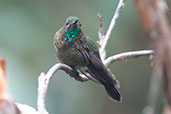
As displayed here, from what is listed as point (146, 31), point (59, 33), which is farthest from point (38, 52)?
point (146, 31)

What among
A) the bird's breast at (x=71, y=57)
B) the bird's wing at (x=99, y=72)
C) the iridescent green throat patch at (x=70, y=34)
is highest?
the iridescent green throat patch at (x=70, y=34)

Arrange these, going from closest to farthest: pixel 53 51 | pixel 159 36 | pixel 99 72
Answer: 1. pixel 159 36
2. pixel 99 72
3. pixel 53 51

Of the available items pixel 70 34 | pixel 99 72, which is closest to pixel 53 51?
pixel 70 34

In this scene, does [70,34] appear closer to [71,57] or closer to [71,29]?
[71,29]

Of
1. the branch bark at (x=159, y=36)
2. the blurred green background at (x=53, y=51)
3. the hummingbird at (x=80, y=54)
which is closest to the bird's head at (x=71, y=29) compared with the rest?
the hummingbird at (x=80, y=54)

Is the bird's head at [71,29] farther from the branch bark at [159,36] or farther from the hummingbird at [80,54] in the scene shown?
the branch bark at [159,36]

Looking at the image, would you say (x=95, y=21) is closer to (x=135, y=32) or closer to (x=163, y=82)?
(x=135, y=32)
